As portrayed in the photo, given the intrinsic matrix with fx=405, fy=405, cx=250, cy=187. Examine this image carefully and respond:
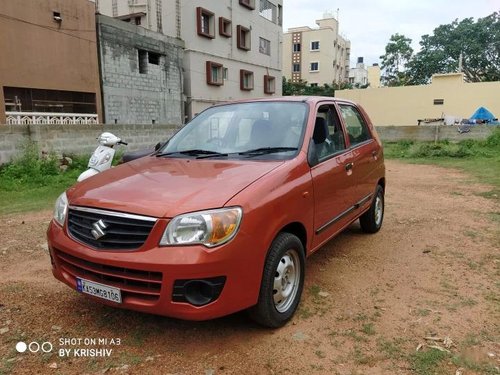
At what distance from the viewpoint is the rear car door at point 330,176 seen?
11.3 feet

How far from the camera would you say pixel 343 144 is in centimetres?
419

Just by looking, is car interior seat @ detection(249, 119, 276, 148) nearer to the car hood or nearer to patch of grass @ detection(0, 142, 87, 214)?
the car hood

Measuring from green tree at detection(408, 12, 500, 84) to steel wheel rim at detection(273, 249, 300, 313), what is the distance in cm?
4502

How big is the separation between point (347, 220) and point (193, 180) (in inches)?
77.5

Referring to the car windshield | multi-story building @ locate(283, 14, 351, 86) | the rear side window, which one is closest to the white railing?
the car windshield

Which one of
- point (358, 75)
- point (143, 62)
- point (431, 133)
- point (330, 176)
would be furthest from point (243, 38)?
point (358, 75)

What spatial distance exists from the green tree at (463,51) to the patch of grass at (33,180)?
4224cm

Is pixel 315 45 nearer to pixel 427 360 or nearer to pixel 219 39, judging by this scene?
pixel 219 39

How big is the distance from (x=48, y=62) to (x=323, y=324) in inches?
629

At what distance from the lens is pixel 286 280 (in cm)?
306

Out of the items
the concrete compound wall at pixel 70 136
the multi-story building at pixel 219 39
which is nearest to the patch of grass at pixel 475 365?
the concrete compound wall at pixel 70 136

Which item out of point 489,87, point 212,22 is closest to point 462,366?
point 212,22

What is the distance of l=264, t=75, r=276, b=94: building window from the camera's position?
3206 centimetres

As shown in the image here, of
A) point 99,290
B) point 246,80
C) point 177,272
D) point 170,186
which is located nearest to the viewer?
point 177,272
